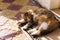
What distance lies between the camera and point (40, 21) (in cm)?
190

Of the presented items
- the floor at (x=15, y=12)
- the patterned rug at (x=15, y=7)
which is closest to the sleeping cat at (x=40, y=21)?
the floor at (x=15, y=12)

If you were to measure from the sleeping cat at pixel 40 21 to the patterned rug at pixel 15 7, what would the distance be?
0.99 ft

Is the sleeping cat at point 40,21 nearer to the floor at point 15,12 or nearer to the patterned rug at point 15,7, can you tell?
the floor at point 15,12

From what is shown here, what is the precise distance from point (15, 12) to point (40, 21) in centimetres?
69

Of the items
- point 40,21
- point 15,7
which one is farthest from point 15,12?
point 40,21

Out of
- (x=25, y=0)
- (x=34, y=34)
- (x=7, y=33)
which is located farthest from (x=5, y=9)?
(x=34, y=34)

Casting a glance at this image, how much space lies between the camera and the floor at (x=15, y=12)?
1795mm

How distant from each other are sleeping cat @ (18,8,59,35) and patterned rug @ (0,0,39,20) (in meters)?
0.30

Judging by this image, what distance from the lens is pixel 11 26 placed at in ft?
6.64

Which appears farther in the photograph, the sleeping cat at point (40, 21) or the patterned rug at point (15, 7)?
the patterned rug at point (15, 7)

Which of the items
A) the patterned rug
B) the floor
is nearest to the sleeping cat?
the floor

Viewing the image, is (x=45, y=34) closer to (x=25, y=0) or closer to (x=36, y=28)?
(x=36, y=28)

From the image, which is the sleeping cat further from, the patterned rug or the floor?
the patterned rug

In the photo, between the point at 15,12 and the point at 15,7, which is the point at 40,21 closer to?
the point at 15,12
